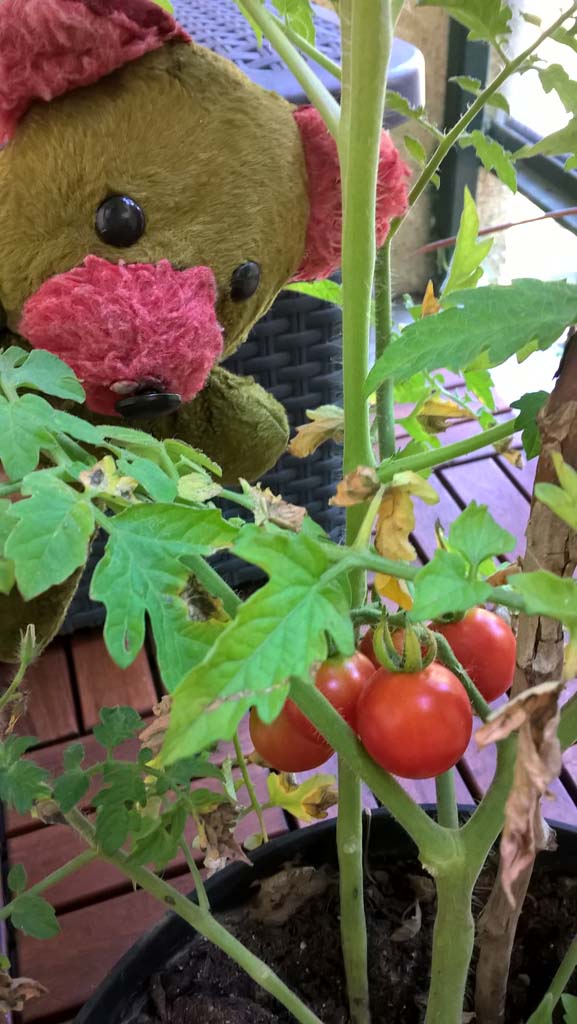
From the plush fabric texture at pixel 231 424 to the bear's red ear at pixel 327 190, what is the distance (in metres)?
0.15

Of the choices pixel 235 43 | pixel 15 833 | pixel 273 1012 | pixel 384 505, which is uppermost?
pixel 235 43

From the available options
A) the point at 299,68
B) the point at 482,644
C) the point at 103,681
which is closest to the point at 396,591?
the point at 482,644

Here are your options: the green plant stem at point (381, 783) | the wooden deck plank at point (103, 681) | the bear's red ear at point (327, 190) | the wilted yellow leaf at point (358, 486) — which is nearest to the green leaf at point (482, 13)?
the bear's red ear at point (327, 190)

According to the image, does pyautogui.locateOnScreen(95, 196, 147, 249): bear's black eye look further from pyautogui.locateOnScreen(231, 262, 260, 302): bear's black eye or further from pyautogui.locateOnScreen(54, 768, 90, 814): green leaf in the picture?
pyautogui.locateOnScreen(54, 768, 90, 814): green leaf

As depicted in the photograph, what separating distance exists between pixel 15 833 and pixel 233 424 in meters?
0.45

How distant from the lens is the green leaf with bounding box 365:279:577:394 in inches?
11.4

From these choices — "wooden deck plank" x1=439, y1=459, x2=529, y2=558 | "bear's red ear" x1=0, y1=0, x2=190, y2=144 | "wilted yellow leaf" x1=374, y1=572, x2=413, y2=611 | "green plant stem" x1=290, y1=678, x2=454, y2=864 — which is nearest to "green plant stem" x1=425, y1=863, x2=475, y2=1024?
"green plant stem" x1=290, y1=678, x2=454, y2=864

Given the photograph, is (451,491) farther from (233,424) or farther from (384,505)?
(384,505)

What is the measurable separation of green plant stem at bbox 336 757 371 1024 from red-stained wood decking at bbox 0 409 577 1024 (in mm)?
205

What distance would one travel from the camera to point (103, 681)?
36.8 inches

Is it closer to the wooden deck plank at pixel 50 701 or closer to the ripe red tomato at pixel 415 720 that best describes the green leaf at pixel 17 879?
the ripe red tomato at pixel 415 720

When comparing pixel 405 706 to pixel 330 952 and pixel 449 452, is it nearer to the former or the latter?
pixel 449 452

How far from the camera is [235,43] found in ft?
2.55

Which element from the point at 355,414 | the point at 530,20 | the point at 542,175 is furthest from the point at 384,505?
the point at 542,175
